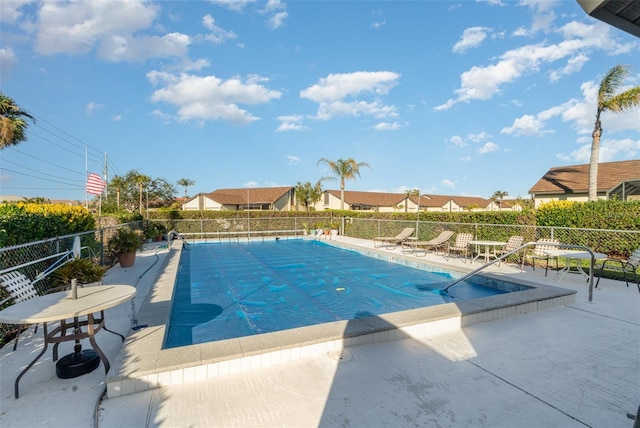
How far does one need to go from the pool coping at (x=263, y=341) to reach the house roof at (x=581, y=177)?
65.6 ft

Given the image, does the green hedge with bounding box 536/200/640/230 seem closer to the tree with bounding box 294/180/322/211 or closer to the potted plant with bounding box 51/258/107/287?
the potted plant with bounding box 51/258/107/287

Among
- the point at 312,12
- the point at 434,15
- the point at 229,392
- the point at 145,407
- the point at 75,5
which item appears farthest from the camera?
the point at 312,12

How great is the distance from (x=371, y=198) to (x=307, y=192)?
15.4 metres

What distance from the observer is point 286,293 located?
7.70 m

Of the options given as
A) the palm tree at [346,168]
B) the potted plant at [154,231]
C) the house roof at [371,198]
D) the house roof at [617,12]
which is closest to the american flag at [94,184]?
the potted plant at [154,231]

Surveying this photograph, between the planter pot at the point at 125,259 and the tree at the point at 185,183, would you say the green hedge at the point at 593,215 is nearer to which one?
the planter pot at the point at 125,259

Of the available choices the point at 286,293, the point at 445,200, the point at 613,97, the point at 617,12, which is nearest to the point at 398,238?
the point at 286,293

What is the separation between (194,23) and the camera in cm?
1316

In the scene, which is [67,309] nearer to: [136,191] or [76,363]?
[76,363]

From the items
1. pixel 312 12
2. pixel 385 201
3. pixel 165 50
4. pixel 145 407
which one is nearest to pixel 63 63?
pixel 165 50

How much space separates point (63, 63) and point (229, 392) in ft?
68.2

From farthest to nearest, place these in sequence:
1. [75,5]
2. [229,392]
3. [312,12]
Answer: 1. [312,12]
2. [75,5]
3. [229,392]

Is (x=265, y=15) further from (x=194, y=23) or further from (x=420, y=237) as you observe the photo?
(x=420, y=237)

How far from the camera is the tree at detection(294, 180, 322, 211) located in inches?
1608
